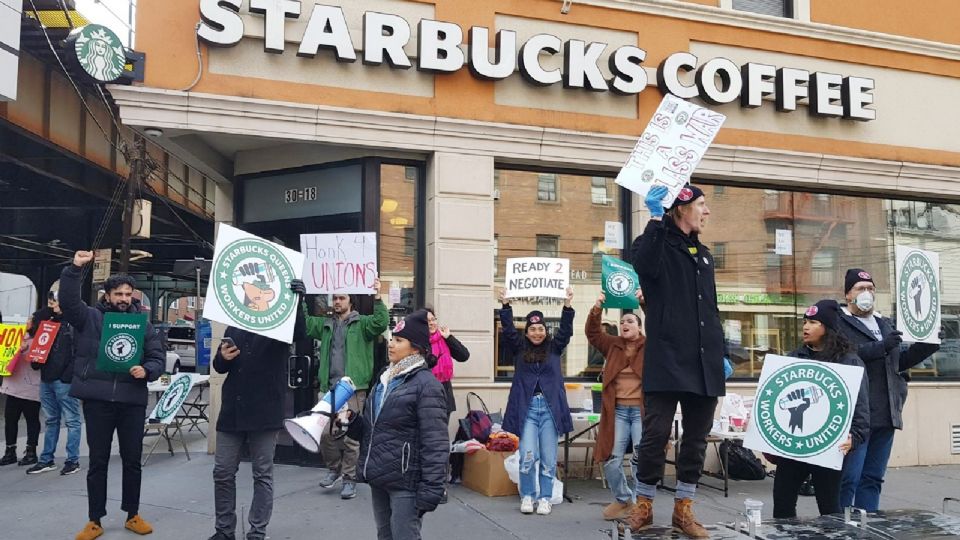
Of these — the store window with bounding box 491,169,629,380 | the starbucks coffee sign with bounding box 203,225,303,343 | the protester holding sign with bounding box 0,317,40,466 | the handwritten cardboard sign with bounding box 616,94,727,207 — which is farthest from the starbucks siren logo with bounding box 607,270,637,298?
the protester holding sign with bounding box 0,317,40,466

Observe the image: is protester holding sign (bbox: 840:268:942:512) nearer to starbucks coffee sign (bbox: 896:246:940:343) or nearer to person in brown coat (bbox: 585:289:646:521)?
starbucks coffee sign (bbox: 896:246:940:343)

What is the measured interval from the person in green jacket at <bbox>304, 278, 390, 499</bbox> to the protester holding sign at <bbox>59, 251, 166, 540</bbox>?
6.32 ft

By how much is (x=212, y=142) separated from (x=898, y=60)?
9.38 metres

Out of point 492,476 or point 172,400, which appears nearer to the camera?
point 492,476

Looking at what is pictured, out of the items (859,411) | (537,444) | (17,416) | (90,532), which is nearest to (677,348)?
(859,411)

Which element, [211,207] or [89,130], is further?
[211,207]

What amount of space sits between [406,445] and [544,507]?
10.2 ft

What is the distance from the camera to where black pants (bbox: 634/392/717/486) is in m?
4.39

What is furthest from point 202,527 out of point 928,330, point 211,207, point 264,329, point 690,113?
point 211,207

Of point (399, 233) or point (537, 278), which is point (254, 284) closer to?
point (537, 278)

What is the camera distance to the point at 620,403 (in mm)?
7062

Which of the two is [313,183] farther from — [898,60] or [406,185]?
[898,60]

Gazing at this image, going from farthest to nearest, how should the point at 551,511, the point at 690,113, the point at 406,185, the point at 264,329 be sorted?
1. the point at 406,185
2. the point at 551,511
3. the point at 264,329
4. the point at 690,113

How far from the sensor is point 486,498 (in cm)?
754
